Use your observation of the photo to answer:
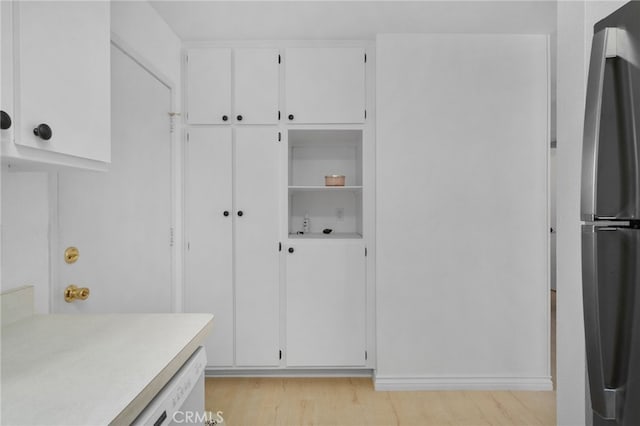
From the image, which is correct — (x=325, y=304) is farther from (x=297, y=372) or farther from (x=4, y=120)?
(x=4, y=120)

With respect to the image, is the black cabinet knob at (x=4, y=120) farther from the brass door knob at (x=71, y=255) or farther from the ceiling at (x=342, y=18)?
the ceiling at (x=342, y=18)

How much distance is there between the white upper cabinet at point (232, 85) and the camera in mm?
2758

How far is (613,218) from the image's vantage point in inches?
39.1

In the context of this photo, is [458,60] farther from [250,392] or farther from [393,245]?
[250,392]

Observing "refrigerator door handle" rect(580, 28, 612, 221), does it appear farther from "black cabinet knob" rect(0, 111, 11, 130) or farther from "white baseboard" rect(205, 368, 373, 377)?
"white baseboard" rect(205, 368, 373, 377)

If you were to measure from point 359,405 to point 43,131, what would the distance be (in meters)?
2.24

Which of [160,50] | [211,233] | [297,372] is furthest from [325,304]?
[160,50]

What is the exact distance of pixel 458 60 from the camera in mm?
2646

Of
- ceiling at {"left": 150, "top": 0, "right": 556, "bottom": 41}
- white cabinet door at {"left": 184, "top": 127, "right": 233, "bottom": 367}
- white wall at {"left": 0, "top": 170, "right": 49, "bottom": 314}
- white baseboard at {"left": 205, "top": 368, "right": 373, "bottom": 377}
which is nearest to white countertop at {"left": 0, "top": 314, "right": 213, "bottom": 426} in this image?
white wall at {"left": 0, "top": 170, "right": 49, "bottom": 314}

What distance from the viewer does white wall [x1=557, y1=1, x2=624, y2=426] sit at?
1355mm

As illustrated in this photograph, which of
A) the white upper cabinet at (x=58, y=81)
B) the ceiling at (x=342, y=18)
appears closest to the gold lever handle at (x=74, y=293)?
the white upper cabinet at (x=58, y=81)

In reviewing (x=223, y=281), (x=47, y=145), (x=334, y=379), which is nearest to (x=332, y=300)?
(x=334, y=379)

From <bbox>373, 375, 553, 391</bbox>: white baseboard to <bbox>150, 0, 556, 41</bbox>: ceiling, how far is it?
2.37 meters

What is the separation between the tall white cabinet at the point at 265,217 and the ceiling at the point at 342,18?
14cm
